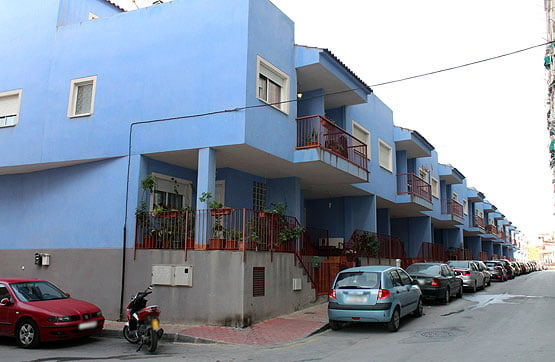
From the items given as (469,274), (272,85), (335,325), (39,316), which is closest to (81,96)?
(272,85)

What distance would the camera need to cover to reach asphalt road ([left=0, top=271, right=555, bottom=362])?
858 centimetres

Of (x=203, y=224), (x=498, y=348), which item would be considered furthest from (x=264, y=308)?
(x=498, y=348)

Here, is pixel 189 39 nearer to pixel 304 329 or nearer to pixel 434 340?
pixel 304 329

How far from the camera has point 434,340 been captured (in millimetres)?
10078

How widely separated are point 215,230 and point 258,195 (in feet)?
16.3

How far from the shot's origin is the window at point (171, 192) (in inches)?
580

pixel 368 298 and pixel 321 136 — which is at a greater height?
pixel 321 136

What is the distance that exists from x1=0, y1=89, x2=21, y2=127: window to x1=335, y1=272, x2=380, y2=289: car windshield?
12071 millimetres

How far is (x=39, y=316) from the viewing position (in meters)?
9.99

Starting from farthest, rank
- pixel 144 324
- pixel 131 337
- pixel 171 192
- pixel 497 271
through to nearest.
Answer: pixel 497 271, pixel 171 192, pixel 131 337, pixel 144 324

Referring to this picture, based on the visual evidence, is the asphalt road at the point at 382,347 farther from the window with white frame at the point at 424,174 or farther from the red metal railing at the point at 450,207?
the red metal railing at the point at 450,207

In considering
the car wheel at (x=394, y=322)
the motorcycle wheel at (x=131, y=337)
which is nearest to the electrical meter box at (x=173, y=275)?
the motorcycle wheel at (x=131, y=337)

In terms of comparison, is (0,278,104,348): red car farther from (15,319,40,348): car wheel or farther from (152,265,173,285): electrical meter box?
(152,265,173,285): electrical meter box

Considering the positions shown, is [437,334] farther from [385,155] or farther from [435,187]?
[435,187]
